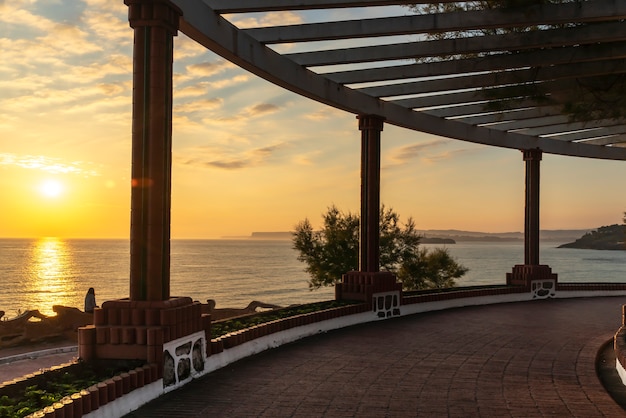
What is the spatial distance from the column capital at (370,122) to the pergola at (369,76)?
25 mm

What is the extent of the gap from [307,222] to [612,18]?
3362 cm

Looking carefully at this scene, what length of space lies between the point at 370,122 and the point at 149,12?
7661 millimetres

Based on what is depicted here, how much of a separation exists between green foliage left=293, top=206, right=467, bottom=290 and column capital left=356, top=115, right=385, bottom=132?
26048mm

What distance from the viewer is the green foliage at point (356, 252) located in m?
40.9

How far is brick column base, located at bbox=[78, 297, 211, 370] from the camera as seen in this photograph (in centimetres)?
732

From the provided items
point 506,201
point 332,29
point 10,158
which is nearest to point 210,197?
point 10,158

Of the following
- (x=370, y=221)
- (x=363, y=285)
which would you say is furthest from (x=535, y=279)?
(x=363, y=285)

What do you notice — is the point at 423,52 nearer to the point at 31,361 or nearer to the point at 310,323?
the point at 310,323

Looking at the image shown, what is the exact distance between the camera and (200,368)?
27.6 ft

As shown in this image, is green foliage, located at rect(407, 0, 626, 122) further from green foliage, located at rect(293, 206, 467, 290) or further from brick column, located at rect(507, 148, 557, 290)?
green foliage, located at rect(293, 206, 467, 290)

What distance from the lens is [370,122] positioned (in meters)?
14.5

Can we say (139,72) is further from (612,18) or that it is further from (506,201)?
(506,201)

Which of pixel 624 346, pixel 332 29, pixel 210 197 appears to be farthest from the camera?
pixel 210 197

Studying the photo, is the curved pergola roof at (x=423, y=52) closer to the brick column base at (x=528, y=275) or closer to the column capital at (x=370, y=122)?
the column capital at (x=370, y=122)
